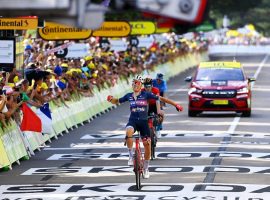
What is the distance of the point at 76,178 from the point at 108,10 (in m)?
11.3

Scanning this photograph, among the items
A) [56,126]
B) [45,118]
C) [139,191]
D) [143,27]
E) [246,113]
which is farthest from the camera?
[143,27]

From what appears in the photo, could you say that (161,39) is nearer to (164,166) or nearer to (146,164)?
(164,166)

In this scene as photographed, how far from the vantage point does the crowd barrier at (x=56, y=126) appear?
21875 mm

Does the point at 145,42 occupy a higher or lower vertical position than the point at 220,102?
higher

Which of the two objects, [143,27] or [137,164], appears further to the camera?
[143,27]

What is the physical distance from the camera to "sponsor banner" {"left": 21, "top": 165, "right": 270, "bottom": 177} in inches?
805

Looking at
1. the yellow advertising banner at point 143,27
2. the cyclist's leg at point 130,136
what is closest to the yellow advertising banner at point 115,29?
the yellow advertising banner at point 143,27

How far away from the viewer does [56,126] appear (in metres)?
29.2

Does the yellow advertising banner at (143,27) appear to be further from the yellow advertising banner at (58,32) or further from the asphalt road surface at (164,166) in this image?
the yellow advertising banner at (58,32)

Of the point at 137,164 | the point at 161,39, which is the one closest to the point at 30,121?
the point at 137,164

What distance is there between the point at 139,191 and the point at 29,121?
624 cm

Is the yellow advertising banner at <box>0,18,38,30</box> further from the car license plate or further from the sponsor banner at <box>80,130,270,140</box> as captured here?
the car license plate

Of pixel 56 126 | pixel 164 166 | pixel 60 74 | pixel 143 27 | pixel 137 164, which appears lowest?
pixel 56 126

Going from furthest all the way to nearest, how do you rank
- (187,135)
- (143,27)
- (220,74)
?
(143,27) → (220,74) → (187,135)
